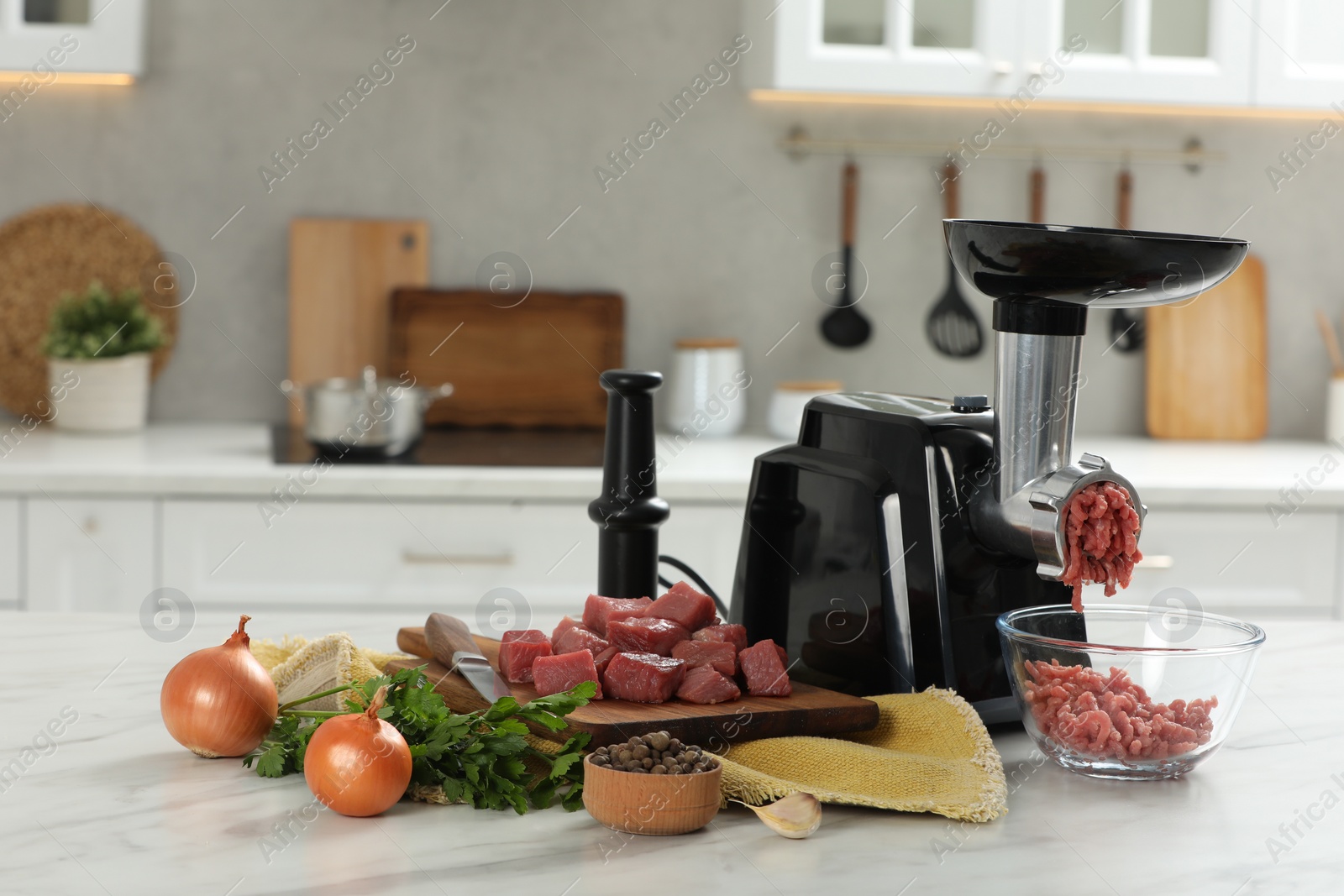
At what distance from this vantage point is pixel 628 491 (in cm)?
104

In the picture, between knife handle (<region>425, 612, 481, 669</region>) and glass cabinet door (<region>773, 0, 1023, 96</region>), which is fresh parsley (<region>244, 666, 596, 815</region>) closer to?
knife handle (<region>425, 612, 481, 669</region>)

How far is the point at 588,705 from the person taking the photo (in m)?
0.87

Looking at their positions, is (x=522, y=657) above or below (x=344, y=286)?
below

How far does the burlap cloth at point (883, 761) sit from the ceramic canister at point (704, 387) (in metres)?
1.62

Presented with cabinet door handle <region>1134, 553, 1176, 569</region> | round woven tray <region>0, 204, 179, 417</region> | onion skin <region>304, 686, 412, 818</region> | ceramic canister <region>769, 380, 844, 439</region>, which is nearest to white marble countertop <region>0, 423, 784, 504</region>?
ceramic canister <region>769, 380, 844, 439</region>

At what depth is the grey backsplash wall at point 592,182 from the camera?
2586mm

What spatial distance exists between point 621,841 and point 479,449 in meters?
1.64

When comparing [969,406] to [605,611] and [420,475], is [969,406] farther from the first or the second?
[420,475]

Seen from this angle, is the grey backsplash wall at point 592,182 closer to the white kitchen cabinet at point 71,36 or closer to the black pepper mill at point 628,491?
the white kitchen cabinet at point 71,36

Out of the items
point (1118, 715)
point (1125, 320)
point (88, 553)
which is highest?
point (1125, 320)

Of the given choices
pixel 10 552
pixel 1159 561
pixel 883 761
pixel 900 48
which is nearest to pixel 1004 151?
pixel 900 48

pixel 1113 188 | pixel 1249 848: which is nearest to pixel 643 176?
pixel 1113 188

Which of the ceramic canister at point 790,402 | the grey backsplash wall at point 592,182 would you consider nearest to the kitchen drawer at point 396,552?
the ceramic canister at point 790,402

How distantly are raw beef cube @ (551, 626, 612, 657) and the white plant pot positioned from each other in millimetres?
1785
